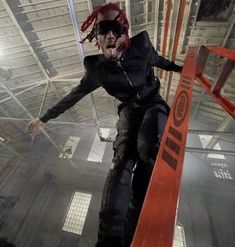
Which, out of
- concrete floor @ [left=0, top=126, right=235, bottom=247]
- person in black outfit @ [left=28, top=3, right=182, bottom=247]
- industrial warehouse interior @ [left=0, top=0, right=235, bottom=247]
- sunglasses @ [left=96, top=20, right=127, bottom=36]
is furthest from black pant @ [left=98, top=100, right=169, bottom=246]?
concrete floor @ [left=0, top=126, right=235, bottom=247]

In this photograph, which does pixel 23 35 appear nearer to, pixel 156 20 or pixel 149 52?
pixel 156 20

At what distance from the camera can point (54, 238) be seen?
10570mm

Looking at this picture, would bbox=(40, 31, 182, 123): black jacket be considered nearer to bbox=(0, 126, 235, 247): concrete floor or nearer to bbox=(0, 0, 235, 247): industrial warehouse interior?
bbox=(0, 0, 235, 247): industrial warehouse interior

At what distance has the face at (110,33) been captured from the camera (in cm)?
210

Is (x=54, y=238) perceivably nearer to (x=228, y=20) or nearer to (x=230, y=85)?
(x=230, y=85)

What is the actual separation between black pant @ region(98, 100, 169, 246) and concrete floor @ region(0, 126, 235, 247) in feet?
30.4

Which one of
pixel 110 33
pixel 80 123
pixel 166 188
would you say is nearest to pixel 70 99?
pixel 110 33

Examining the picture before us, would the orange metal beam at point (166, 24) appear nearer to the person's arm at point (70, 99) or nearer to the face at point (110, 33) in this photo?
the face at point (110, 33)

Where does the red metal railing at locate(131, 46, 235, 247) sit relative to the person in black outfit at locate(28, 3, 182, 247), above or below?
above

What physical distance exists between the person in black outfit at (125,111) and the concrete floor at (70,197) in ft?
30.4

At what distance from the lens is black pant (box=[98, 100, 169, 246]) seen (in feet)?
4.91

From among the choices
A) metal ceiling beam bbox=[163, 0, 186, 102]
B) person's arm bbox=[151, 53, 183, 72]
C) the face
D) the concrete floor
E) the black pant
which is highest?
the face

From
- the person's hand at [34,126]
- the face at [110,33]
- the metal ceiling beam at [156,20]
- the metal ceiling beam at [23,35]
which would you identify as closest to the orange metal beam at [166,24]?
the metal ceiling beam at [156,20]

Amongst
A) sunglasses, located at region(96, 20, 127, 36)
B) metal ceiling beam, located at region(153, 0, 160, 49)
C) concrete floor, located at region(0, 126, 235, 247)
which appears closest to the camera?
sunglasses, located at region(96, 20, 127, 36)
